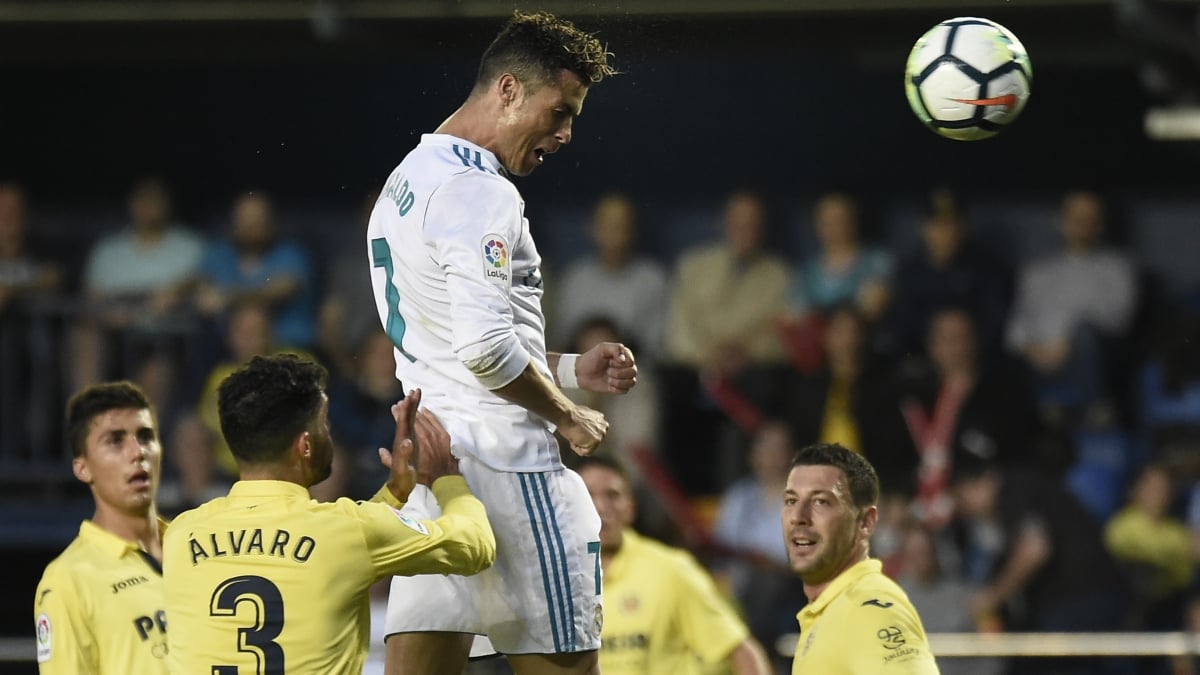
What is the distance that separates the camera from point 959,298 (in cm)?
1046

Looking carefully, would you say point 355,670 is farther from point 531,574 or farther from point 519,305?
point 519,305

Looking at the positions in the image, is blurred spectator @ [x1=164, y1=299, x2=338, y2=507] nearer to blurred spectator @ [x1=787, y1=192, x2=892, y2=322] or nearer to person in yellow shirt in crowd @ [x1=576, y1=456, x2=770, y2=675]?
blurred spectator @ [x1=787, y1=192, x2=892, y2=322]

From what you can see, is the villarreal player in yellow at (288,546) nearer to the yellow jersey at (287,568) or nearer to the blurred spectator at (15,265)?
the yellow jersey at (287,568)

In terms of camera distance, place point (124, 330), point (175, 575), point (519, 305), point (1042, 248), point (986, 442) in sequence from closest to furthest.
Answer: point (175, 575)
point (519, 305)
point (986, 442)
point (124, 330)
point (1042, 248)

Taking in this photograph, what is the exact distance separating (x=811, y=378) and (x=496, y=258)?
5763 millimetres

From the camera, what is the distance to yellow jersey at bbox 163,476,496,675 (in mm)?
4176

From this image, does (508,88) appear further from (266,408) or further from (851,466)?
(851,466)

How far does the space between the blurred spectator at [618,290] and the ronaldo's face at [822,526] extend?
5.33 m

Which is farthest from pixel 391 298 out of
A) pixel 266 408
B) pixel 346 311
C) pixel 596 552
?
pixel 346 311

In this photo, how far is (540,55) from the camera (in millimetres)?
4566

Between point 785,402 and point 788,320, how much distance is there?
63cm

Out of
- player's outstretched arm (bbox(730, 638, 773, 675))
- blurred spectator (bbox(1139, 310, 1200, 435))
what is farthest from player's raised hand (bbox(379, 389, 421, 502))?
blurred spectator (bbox(1139, 310, 1200, 435))

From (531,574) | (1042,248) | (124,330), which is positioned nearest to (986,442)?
(1042,248)

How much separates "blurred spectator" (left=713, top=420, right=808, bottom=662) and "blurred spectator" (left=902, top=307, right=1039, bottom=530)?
0.78 meters
